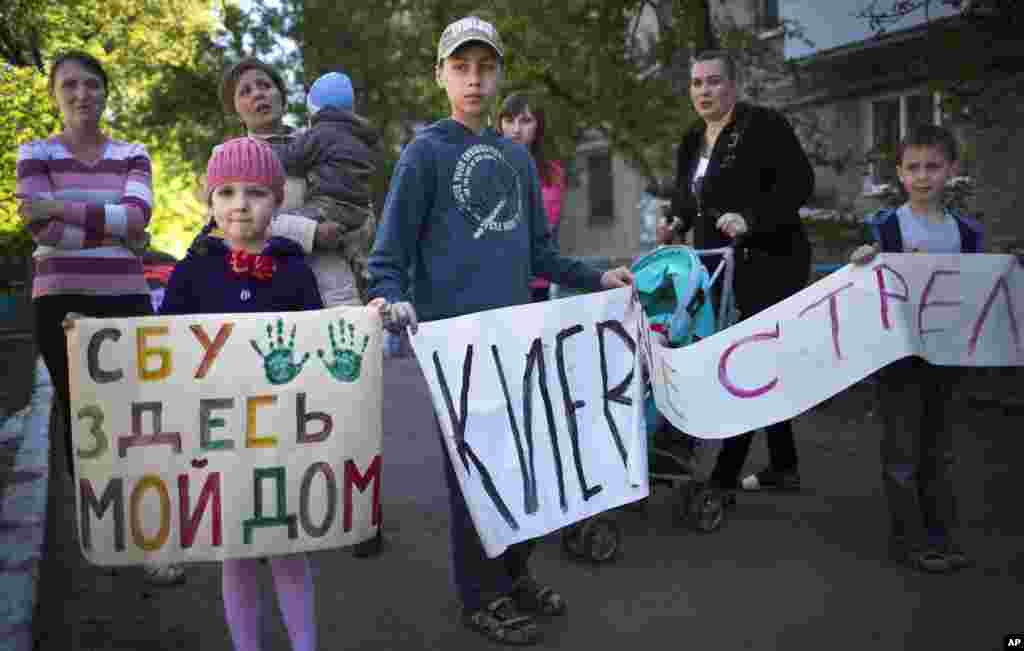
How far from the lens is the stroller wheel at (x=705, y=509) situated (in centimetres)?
537

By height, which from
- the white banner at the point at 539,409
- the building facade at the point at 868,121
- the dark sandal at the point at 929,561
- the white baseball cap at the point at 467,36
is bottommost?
the dark sandal at the point at 929,561

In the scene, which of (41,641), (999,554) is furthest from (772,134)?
(41,641)

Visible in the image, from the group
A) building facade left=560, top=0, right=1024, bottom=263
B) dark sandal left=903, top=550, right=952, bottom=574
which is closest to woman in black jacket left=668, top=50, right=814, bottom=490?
dark sandal left=903, top=550, right=952, bottom=574

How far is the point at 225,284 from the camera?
11.2 ft

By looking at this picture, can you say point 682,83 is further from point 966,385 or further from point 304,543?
point 304,543

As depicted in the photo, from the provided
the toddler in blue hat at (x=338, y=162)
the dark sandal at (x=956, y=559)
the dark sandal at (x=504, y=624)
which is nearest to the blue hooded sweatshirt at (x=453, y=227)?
the toddler in blue hat at (x=338, y=162)

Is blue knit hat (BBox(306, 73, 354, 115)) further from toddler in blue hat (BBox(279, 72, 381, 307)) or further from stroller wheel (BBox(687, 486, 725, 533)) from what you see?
stroller wheel (BBox(687, 486, 725, 533))

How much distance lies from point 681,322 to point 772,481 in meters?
1.48

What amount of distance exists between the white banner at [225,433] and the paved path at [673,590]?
2.79 feet

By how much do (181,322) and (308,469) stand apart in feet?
1.87

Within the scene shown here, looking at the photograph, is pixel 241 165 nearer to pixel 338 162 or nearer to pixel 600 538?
pixel 338 162

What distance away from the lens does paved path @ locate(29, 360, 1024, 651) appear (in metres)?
3.96

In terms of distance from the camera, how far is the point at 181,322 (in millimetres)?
3281

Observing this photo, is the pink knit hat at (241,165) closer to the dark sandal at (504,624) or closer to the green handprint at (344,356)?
the green handprint at (344,356)
